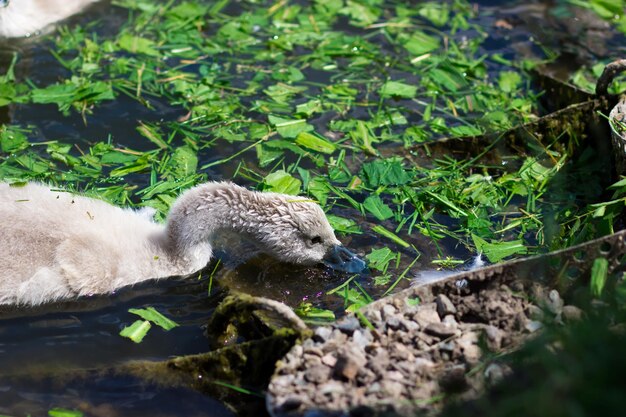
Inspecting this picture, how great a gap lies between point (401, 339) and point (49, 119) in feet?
11.9

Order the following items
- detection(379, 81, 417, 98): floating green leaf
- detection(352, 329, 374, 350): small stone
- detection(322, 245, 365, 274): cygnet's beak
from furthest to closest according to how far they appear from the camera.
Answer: detection(379, 81, 417, 98): floating green leaf
detection(322, 245, 365, 274): cygnet's beak
detection(352, 329, 374, 350): small stone

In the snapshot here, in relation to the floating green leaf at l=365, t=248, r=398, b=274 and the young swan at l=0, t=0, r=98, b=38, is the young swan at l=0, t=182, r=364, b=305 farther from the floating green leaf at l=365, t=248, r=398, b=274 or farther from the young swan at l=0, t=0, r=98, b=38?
the young swan at l=0, t=0, r=98, b=38

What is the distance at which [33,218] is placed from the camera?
480 centimetres

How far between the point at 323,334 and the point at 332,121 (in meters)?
2.86

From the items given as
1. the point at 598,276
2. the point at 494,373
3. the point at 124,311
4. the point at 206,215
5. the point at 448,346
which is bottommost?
the point at 124,311

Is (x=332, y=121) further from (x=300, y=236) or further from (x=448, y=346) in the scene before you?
(x=448, y=346)

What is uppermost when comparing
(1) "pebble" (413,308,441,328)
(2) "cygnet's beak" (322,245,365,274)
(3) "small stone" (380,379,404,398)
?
(1) "pebble" (413,308,441,328)

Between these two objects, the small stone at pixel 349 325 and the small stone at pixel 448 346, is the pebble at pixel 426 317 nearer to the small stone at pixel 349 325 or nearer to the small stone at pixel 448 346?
the small stone at pixel 448 346

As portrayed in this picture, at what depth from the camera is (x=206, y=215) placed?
16.2ft

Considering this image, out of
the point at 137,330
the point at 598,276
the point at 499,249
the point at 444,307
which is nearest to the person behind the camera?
the point at 598,276

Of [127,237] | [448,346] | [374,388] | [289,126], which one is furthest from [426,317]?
[289,126]

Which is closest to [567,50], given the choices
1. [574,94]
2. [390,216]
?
[574,94]

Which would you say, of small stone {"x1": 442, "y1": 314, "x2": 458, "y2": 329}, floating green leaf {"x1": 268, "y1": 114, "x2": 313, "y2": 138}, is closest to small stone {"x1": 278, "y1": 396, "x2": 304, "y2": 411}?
small stone {"x1": 442, "y1": 314, "x2": 458, "y2": 329}

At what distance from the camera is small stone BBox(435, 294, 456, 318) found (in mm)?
4027
